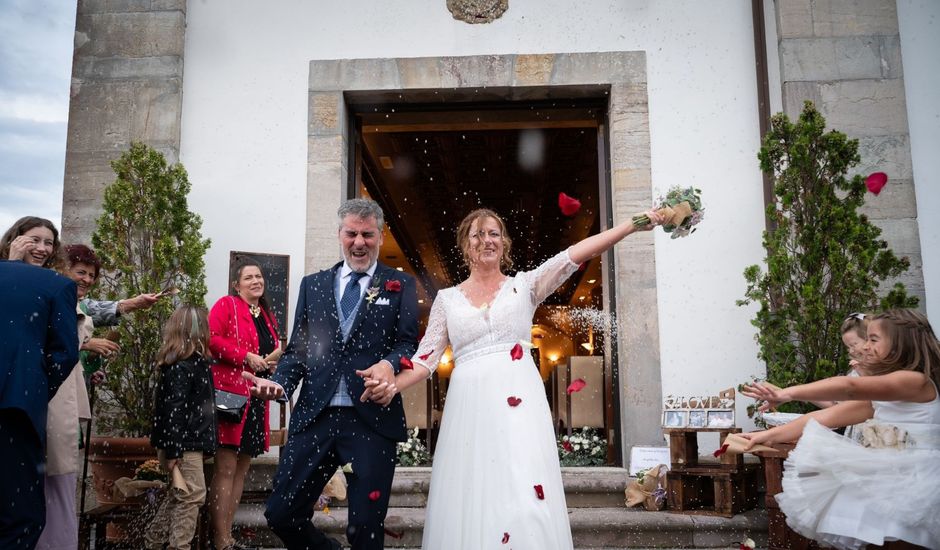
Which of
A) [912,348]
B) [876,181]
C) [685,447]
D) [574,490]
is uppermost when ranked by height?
[876,181]

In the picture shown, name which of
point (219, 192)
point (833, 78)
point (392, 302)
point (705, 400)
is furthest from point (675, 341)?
point (219, 192)

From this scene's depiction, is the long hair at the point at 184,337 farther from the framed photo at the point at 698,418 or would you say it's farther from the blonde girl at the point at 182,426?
A: the framed photo at the point at 698,418

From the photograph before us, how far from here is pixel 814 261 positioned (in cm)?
571

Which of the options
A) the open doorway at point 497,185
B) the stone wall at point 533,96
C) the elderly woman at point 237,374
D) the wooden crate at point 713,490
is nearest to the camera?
the elderly woman at point 237,374

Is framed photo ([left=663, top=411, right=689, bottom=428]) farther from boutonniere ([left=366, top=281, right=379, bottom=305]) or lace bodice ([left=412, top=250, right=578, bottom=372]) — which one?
boutonniere ([left=366, top=281, right=379, bottom=305])

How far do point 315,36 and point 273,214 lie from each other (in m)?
1.65

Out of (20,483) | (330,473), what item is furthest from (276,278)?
(20,483)

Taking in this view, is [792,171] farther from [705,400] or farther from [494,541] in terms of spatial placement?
[494,541]

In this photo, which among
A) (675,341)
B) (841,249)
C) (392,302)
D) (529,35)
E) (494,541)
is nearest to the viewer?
(494,541)

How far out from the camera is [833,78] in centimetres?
660

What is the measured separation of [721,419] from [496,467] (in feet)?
9.41

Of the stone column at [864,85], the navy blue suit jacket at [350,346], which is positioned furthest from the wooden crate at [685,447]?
the navy blue suit jacket at [350,346]

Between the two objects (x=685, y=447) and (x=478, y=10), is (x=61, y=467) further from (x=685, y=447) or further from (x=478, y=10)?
(x=478, y=10)

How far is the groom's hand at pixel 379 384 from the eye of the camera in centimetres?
329
